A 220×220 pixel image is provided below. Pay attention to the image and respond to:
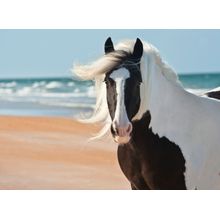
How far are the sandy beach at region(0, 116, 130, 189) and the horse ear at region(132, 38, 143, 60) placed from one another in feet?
1.44

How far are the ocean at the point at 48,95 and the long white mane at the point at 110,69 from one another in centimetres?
21

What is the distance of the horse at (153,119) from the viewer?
5.33ft

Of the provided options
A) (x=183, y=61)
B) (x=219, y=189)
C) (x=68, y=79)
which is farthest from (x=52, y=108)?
(x=219, y=189)

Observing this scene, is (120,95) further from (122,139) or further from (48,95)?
(48,95)

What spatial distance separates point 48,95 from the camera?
1.99m

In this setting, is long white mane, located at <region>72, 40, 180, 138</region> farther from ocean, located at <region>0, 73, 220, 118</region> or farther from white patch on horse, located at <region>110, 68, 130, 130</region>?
ocean, located at <region>0, 73, 220, 118</region>

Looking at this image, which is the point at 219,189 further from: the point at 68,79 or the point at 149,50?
the point at 68,79

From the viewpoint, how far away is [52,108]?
6.50 feet

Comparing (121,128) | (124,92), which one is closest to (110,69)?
(124,92)

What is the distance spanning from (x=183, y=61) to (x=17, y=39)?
28.5 inches

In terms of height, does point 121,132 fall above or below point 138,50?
below

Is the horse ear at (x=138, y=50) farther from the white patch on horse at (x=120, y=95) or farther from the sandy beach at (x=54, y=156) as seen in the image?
the sandy beach at (x=54, y=156)

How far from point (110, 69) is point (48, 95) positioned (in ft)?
1.53

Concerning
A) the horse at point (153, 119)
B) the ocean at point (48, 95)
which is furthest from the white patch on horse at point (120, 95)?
the ocean at point (48, 95)
